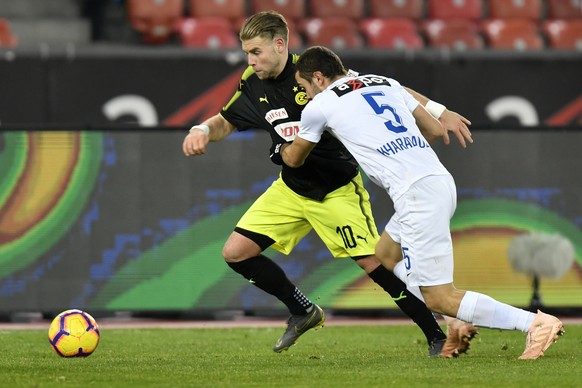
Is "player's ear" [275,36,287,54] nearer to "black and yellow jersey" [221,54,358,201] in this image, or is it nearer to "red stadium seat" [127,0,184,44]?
"black and yellow jersey" [221,54,358,201]

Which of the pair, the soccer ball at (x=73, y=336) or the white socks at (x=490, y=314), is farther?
the soccer ball at (x=73, y=336)

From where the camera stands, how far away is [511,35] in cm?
1692

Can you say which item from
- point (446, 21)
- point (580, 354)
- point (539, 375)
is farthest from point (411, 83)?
point (539, 375)

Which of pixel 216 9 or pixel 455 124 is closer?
pixel 455 124

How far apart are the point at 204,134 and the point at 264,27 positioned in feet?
2.71

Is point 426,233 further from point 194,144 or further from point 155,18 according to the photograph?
point 155,18

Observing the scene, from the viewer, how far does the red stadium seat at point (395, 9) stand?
17.3 meters

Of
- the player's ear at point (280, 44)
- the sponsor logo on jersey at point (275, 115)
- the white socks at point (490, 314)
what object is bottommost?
the white socks at point (490, 314)

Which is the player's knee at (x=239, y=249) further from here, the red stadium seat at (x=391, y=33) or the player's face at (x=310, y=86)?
the red stadium seat at (x=391, y=33)

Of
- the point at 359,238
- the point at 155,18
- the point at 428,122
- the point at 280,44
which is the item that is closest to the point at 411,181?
the point at 428,122

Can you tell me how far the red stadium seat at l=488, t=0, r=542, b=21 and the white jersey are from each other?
1111cm

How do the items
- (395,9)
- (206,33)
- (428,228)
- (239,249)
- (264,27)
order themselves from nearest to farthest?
1. (428,228)
2. (264,27)
3. (239,249)
4. (206,33)
5. (395,9)

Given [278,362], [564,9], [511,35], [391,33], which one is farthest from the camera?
[564,9]

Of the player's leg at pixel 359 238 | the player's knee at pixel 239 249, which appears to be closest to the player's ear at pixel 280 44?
the player's leg at pixel 359 238
